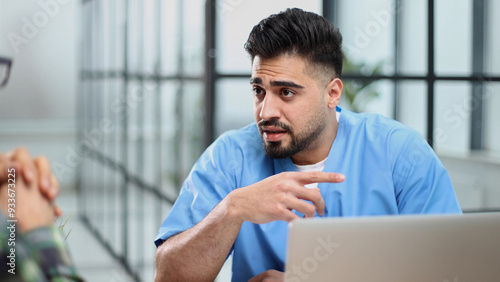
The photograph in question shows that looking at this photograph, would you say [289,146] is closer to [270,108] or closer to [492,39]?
[270,108]

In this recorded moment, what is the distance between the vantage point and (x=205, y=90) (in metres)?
2.20

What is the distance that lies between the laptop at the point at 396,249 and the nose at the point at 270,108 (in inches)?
22.3

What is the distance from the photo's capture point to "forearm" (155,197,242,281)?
1127 millimetres

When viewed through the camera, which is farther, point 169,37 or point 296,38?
point 169,37

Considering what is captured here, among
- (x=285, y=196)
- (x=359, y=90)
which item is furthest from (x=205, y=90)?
(x=285, y=196)

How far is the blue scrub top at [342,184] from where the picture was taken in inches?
50.8

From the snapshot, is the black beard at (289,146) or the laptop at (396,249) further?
the black beard at (289,146)

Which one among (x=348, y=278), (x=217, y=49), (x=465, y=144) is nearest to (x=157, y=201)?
(x=217, y=49)

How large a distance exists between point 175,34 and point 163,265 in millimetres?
1951

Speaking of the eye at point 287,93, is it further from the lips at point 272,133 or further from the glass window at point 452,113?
the glass window at point 452,113

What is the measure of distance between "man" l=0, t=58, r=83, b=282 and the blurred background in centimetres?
25

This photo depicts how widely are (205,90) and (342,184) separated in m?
1.02

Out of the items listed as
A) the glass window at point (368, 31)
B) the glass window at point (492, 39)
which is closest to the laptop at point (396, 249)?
the glass window at point (492, 39)

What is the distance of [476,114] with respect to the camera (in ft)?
7.48
